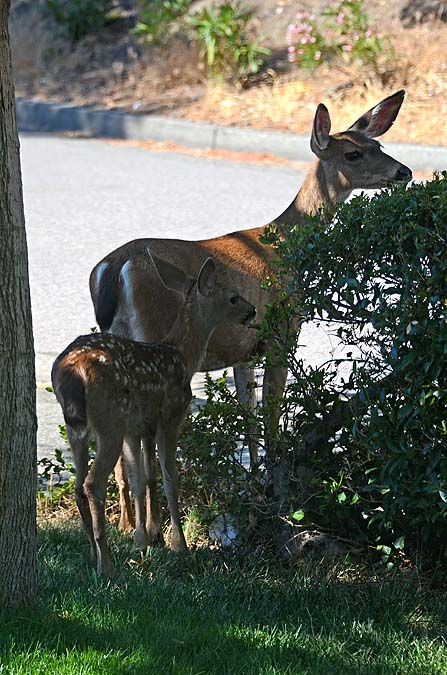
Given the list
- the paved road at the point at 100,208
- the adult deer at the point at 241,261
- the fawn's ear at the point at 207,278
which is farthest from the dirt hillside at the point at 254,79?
the fawn's ear at the point at 207,278

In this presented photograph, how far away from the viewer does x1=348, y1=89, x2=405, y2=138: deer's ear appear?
7.08 metres

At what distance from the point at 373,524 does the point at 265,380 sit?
1.14 metres

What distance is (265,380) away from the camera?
235 inches

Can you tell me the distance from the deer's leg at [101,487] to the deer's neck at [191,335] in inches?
33.8

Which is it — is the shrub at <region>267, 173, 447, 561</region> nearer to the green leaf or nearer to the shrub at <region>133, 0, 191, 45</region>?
the green leaf

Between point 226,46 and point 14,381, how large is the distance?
52.9ft

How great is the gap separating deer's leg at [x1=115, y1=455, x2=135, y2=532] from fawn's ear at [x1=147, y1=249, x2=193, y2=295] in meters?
0.86

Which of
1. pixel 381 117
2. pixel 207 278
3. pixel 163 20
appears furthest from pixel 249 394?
pixel 163 20

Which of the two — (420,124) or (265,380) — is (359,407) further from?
(420,124)

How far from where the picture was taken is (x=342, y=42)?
61.6 ft

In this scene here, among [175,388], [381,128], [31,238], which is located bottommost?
[31,238]

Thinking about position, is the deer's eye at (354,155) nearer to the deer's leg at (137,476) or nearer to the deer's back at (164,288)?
the deer's back at (164,288)

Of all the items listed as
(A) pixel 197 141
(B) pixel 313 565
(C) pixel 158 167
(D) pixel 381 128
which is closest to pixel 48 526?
(B) pixel 313 565

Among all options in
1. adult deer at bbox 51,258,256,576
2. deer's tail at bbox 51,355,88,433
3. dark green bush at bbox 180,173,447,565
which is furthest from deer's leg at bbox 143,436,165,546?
deer's tail at bbox 51,355,88,433
